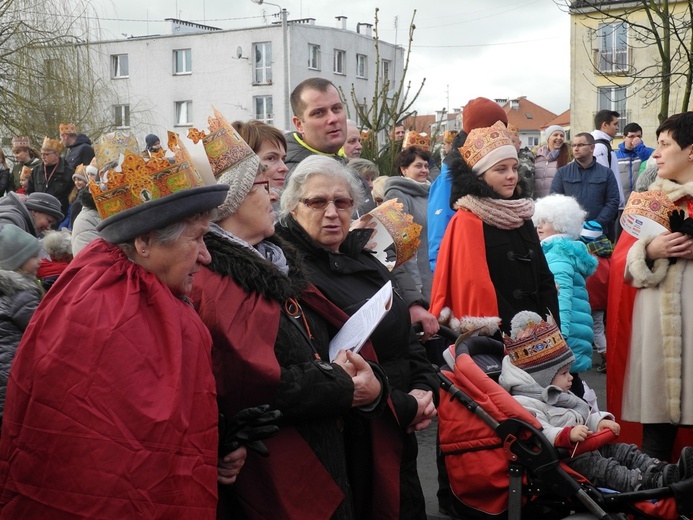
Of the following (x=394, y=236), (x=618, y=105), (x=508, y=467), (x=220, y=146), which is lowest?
(x=508, y=467)

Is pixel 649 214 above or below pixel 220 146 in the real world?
below

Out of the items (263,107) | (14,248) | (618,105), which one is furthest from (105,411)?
(263,107)

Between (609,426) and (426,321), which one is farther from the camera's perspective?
(426,321)

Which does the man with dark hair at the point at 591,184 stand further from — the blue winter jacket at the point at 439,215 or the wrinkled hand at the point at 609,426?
the wrinkled hand at the point at 609,426

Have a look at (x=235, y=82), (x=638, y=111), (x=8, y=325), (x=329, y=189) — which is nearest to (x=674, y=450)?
(x=329, y=189)

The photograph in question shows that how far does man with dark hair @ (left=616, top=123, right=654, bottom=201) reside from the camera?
43.8 feet

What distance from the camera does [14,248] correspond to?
484cm

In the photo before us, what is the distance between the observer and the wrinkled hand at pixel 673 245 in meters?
5.30

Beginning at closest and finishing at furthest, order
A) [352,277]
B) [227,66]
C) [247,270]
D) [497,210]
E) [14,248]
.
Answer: [247,270] < [352,277] < [14,248] < [497,210] < [227,66]

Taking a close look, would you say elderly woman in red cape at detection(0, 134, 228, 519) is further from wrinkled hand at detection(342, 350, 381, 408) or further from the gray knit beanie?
the gray knit beanie

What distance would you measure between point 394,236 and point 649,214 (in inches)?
69.1

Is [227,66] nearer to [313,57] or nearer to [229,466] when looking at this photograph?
[313,57]

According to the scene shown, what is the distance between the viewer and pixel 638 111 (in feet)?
125

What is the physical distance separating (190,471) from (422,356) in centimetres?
173
